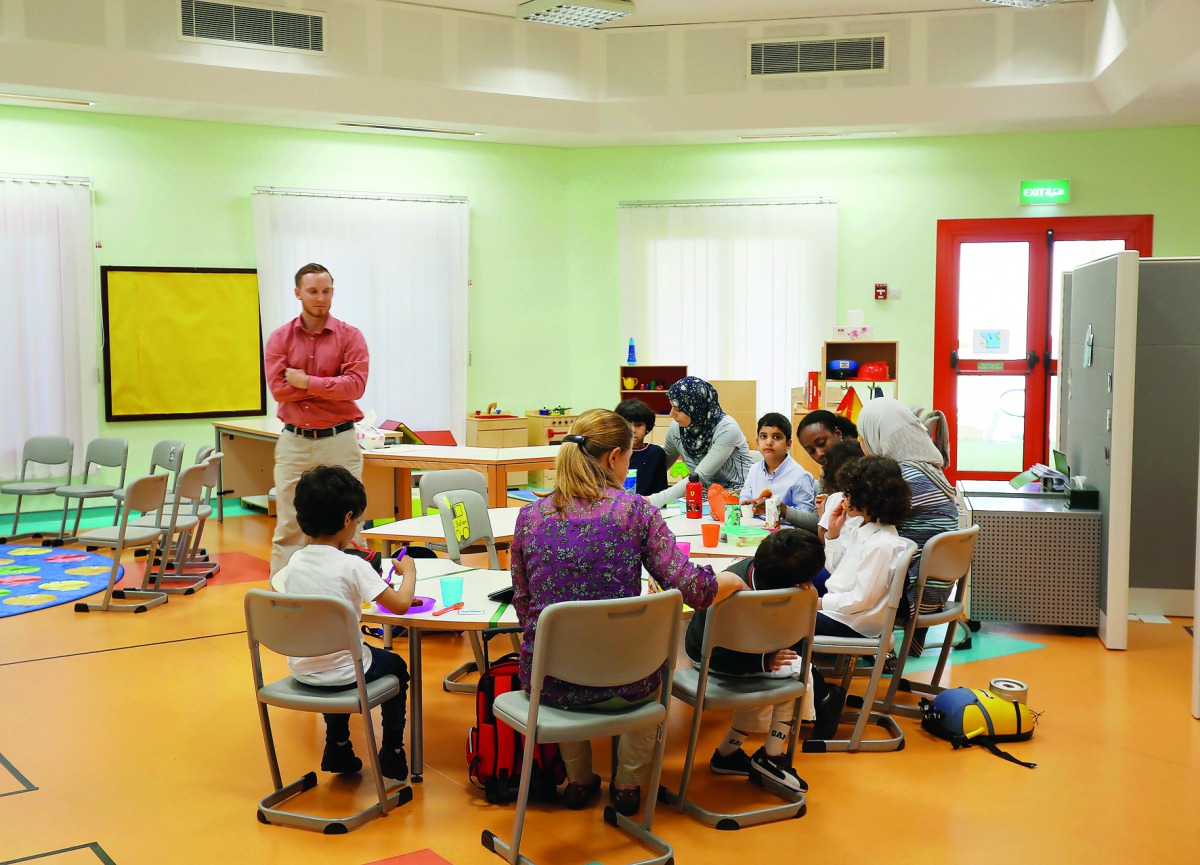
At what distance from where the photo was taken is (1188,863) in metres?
3.04

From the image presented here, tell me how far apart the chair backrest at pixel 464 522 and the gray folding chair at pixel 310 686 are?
1.04 meters

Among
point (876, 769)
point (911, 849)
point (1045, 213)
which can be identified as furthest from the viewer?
point (1045, 213)

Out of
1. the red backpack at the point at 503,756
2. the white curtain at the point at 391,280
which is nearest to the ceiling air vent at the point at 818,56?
the white curtain at the point at 391,280

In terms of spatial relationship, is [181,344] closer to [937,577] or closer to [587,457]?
[587,457]

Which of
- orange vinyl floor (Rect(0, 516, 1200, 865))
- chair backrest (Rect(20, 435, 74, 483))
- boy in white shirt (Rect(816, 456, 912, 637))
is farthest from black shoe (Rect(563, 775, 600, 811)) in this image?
chair backrest (Rect(20, 435, 74, 483))

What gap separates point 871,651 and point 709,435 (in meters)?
2.12

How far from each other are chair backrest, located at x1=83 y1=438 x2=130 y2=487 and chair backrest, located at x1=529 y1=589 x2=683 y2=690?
6029mm

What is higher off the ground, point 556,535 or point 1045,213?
point 1045,213

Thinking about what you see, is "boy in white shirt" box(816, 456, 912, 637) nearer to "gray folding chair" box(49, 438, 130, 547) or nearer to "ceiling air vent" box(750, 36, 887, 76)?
"gray folding chair" box(49, 438, 130, 547)

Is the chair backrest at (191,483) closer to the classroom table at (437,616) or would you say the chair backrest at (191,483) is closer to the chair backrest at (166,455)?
the chair backrest at (166,455)

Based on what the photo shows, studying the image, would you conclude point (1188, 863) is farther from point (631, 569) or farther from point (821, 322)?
point (821, 322)

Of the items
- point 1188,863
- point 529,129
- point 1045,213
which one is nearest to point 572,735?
point 1188,863

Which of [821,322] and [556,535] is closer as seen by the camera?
[556,535]

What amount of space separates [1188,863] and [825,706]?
130cm
